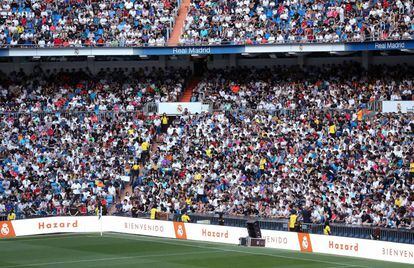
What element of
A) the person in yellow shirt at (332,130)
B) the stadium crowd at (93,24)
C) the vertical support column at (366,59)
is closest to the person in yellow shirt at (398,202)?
the person in yellow shirt at (332,130)

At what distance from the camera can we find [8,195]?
46.5 m

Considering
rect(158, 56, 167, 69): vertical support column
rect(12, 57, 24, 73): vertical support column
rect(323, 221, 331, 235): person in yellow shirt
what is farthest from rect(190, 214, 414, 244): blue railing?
rect(12, 57, 24, 73): vertical support column

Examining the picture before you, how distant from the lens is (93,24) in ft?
178

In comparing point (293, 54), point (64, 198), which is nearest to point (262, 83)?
point (293, 54)

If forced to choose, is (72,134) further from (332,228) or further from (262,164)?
(332,228)

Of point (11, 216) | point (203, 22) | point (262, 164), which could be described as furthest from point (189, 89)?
point (11, 216)

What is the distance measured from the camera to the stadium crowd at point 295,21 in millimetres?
48656

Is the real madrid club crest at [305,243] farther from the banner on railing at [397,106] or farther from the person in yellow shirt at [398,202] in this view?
the banner on railing at [397,106]

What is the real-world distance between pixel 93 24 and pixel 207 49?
293 inches

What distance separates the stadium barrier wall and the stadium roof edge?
40.0 ft

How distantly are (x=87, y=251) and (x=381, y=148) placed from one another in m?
14.6

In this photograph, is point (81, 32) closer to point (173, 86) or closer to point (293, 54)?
point (173, 86)

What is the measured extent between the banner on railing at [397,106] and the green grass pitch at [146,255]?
13.1 meters

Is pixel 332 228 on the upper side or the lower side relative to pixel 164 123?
lower
